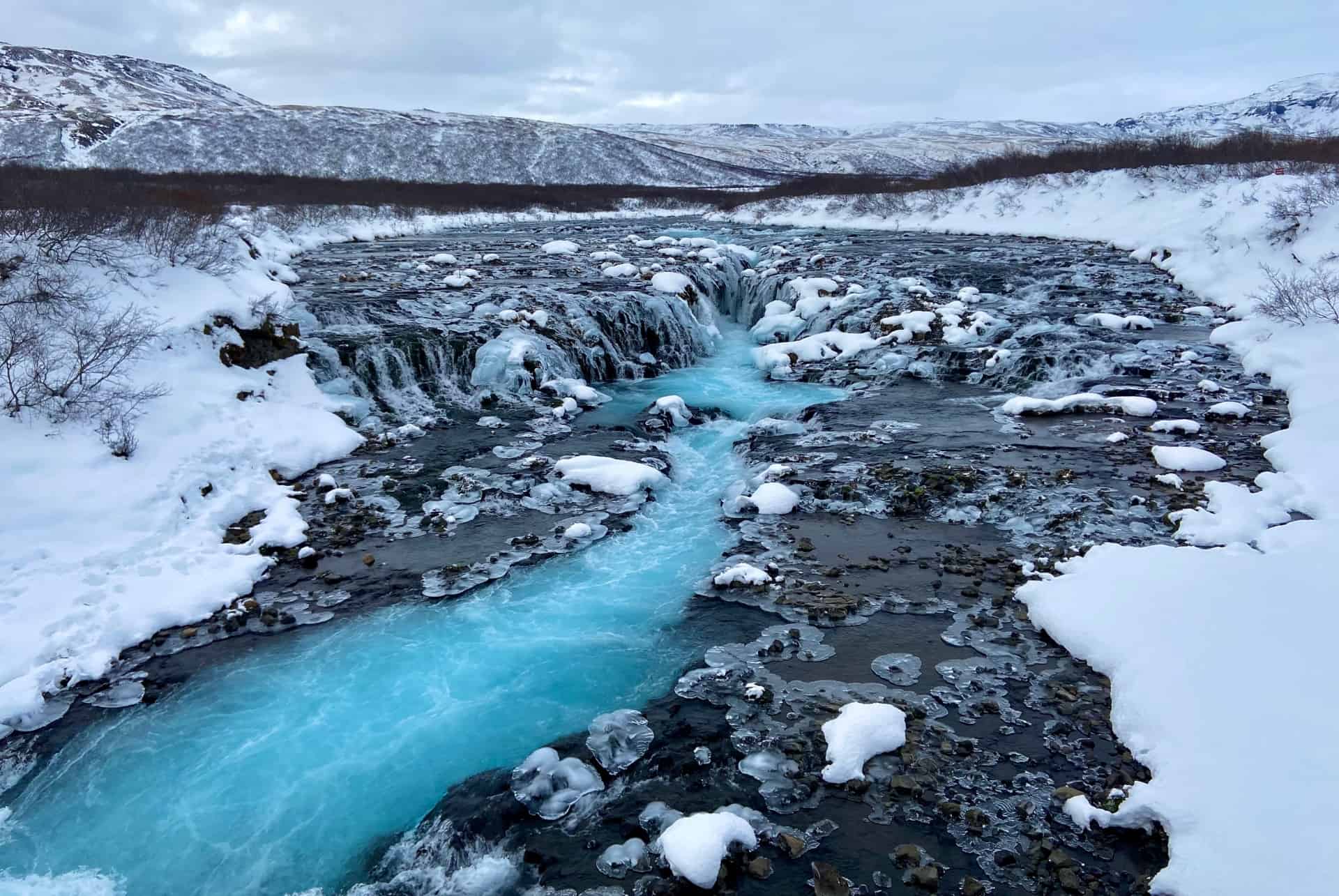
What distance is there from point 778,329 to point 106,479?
53.2 feet

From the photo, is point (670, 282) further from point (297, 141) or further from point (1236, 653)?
point (297, 141)

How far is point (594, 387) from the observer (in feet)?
56.2

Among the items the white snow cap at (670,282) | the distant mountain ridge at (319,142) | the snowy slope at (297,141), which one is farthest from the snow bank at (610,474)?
the snowy slope at (297,141)

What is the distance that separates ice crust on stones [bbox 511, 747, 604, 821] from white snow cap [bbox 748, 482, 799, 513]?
520 cm

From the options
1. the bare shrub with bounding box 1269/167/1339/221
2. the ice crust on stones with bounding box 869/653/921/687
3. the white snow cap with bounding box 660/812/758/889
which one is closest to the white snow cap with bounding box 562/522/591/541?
the ice crust on stones with bounding box 869/653/921/687

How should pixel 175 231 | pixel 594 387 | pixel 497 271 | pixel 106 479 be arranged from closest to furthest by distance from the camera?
pixel 106 479
pixel 175 231
pixel 594 387
pixel 497 271

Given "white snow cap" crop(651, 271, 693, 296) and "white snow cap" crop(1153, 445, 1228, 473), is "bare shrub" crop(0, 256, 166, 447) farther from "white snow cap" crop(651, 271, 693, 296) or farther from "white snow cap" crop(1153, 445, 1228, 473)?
"white snow cap" crop(1153, 445, 1228, 473)

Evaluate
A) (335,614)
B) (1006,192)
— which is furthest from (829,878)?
(1006,192)

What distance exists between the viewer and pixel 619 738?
20.6 ft

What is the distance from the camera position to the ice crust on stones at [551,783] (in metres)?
5.63

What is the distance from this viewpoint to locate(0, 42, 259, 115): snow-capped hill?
3964 inches

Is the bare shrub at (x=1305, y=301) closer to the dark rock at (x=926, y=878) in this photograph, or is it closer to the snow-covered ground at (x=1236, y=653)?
the snow-covered ground at (x=1236, y=653)

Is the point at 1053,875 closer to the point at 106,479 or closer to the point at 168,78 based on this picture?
the point at 106,479

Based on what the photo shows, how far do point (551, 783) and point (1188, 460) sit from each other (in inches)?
392
